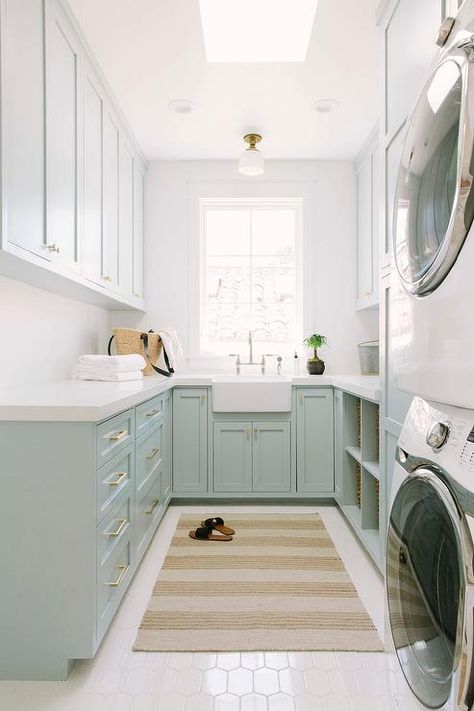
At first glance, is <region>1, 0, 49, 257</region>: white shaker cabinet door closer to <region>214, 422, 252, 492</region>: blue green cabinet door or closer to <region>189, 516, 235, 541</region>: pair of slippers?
<region>189, 516, 235, 541</region>: pair of slippers

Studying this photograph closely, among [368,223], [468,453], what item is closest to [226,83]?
[368,223]

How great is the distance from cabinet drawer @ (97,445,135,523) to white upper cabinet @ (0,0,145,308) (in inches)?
30.6

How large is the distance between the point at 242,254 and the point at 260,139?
895mm

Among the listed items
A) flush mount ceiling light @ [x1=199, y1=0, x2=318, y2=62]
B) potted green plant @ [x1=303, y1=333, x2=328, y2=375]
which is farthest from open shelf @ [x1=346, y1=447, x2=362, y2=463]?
flush mount ceiling light @ [x1=199, y1=0, x2=318, y2=62]

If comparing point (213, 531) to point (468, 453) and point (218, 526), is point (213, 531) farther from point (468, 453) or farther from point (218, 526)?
point (468, 453)

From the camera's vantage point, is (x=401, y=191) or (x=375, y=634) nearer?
(x=401, y=191)

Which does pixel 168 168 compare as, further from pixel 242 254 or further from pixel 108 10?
pixel 108 10

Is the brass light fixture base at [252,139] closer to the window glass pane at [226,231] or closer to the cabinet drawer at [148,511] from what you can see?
the window glass pane at [226,231]

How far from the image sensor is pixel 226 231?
3.86 m

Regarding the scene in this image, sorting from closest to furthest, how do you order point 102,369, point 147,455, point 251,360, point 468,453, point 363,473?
1. point 468,453
2. point 147,455
3. point 102,369
4. point 363,473
5. point 251,360

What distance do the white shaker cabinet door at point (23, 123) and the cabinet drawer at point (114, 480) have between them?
2.66 feet

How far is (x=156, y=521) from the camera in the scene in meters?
2.60

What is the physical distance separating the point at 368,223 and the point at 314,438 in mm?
1567

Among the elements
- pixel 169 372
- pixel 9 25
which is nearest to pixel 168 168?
pixel 169 372
